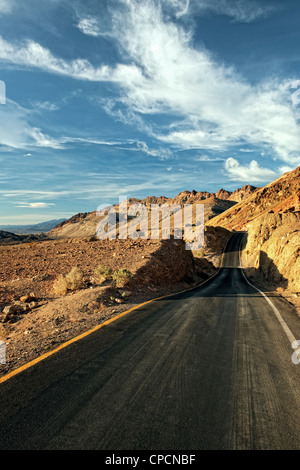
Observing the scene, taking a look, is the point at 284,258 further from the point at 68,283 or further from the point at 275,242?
the point at 68,283

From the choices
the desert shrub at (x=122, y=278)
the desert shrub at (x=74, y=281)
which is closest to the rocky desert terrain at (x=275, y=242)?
the desert shrub at (x=122, y=278)

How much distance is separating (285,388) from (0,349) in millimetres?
5309

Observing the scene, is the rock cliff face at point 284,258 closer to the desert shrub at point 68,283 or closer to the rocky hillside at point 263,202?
the desert shrub at point 68,283

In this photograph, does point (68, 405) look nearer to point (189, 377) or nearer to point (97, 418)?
point (97, 418)

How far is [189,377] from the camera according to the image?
12.7 ft

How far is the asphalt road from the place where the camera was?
2605 millimetres

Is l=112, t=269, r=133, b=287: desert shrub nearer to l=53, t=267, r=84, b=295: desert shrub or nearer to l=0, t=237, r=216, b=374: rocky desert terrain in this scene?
l=0, t=237, r=216, b=374: rocky desert terrain

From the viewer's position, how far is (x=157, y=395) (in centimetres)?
337

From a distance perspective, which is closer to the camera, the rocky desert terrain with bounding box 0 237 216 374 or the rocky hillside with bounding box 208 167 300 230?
the rocky desert terrain with bounding box 0 237 216 374

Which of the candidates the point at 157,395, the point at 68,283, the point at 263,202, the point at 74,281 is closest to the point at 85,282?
the point at 74,281

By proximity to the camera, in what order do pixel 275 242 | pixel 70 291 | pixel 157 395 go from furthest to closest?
pixel 275 242 → pixel 70 291 → pixel 157 395

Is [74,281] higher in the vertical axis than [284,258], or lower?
lower

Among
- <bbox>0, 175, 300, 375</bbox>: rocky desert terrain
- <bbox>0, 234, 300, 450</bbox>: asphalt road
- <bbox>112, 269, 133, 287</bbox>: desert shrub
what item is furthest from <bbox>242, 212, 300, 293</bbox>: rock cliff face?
<bbox>0, 234, 300, 450</bbox>: asphalt road
